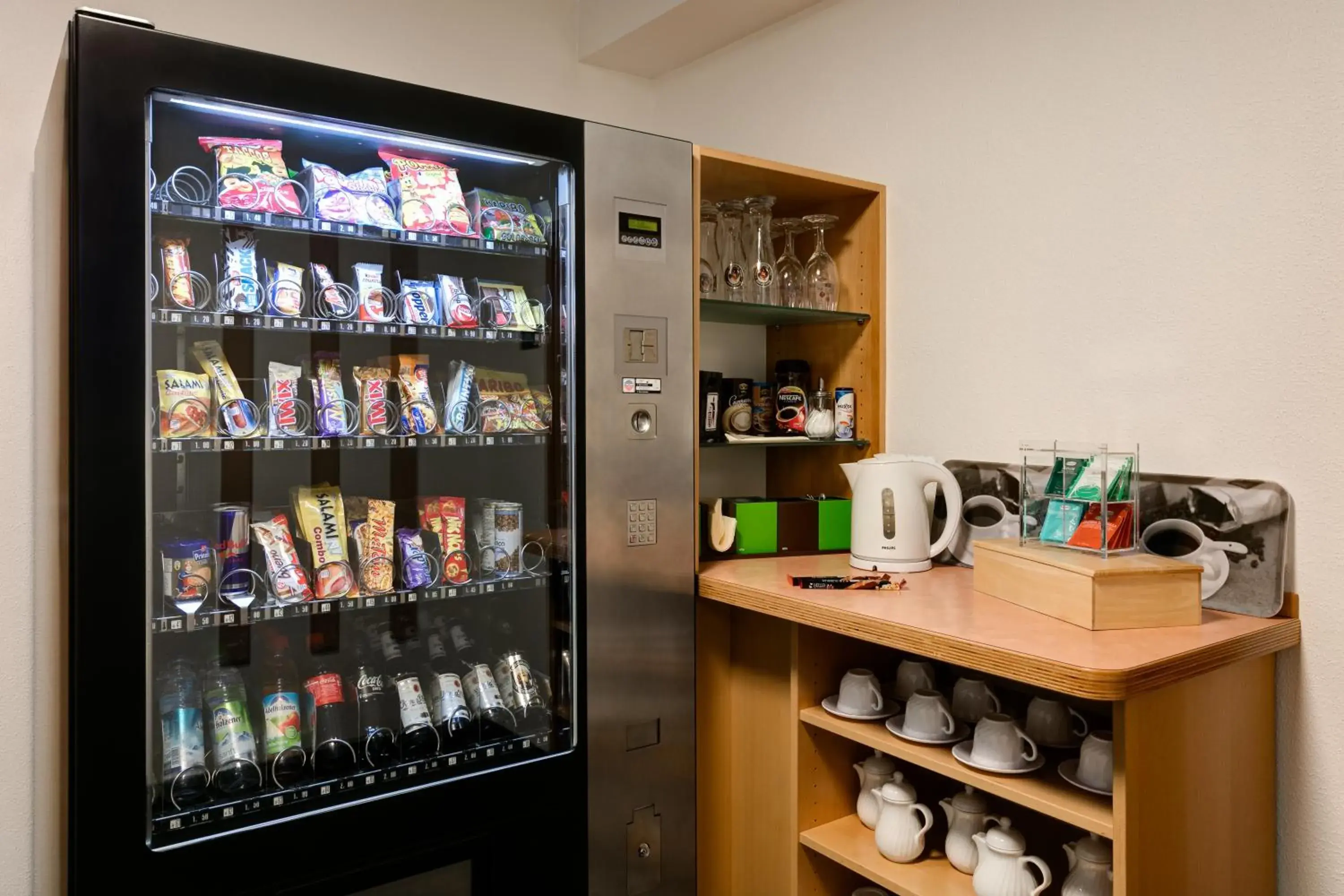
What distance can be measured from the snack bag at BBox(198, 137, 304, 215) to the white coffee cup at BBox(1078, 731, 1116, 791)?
5.59ft

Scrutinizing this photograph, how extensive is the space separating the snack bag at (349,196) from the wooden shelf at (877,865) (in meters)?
1.55

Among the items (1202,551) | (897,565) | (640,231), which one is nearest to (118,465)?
(640,231)

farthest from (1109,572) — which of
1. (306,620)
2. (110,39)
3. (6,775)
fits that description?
(6,775)

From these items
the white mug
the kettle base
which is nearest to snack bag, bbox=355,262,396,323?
the kettle base

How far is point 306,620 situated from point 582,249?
951mm

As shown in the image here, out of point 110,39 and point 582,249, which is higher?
point 110,39

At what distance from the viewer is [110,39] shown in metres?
1.39

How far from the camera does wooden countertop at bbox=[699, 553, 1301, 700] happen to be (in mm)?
1252

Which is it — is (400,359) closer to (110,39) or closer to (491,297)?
(491,297)

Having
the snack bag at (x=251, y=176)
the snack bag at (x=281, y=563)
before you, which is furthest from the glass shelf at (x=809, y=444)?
the snack bag at (x=251, y=176)

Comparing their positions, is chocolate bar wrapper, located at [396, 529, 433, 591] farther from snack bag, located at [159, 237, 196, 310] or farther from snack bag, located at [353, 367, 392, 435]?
snack bag, located at [159, 237, 196, 310]

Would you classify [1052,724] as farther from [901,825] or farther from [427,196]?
[427,196]

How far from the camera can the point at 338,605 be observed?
168 cm

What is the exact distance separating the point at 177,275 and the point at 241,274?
4.3 inches
